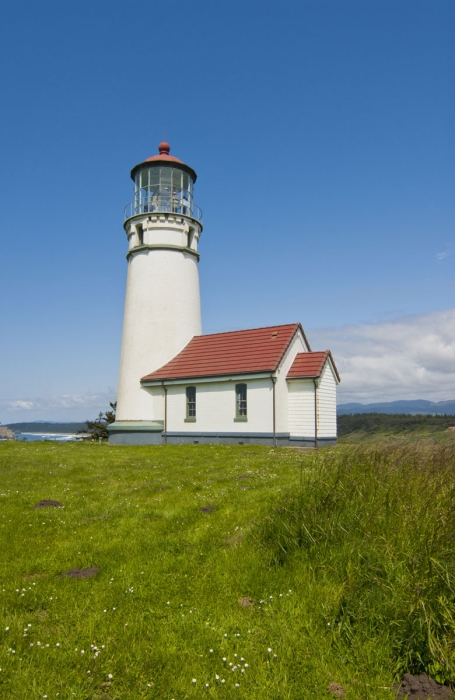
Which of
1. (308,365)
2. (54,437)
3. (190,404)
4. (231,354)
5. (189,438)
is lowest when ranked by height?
(54,437)

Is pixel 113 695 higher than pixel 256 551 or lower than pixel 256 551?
lower

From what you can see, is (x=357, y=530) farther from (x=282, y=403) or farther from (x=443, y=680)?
(x=282, y=403)

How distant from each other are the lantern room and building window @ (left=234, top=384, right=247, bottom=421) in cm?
1105

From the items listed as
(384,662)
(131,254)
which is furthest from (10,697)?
(131,254)

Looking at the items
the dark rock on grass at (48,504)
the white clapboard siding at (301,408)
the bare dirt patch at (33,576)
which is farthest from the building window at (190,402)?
the bare dirt patch at (33,576)

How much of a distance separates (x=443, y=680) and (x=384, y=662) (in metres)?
0.54

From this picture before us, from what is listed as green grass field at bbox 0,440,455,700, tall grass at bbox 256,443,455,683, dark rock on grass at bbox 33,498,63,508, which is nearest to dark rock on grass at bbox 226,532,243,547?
green grass field at bbox 0,440,455,700

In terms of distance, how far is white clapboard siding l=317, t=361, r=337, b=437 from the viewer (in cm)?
2494

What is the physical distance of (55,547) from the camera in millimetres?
8016

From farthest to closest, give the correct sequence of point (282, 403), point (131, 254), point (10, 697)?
point (131, 254)
point (282, 403)
point (10, 697)

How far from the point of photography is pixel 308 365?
25.2 metres

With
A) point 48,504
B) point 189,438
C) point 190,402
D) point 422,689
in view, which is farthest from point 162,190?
point 422,689

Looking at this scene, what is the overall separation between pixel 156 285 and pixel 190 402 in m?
7.00

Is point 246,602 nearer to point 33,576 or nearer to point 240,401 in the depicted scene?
point 33,576
